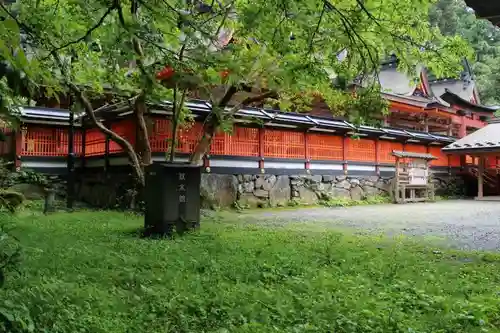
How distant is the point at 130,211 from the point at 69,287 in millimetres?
9301

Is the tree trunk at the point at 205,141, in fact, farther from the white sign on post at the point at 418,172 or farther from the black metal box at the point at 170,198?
the white sign on post at the point at 418,172

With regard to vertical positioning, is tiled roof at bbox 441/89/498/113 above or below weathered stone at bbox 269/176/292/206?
above

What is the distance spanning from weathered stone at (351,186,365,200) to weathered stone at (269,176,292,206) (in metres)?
3.96

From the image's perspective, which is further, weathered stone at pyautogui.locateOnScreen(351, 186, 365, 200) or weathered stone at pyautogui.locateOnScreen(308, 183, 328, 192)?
weathered stone at pyautogui.locateOnScreen(351, 186, 365, 200)

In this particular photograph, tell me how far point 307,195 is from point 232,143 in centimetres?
439

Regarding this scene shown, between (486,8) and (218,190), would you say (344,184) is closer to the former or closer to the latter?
(218,190)

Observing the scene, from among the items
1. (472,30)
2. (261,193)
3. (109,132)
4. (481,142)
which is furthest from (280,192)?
(472,30)

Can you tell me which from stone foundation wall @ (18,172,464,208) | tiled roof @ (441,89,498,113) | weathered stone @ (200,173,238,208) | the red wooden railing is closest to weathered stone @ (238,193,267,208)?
stone foundation wall @ (18,172,464,208)

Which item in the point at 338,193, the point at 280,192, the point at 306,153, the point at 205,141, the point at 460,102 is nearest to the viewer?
the point at 205,141

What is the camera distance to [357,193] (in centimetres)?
2139

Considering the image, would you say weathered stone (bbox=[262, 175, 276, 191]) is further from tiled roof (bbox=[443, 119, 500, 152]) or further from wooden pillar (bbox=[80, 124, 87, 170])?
tiled roof (bbox=[443, 119, 500, 152])

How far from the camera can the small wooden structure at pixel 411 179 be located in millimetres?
21344

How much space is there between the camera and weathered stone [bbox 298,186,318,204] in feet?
62.4

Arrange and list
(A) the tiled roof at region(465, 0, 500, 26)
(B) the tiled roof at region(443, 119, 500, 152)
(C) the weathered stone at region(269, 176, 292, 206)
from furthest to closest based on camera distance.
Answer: (B) the tiled roof at region(443, 119, 500, 152), (C) the weathered stone at region(269, 176, 292, 206), (A) the tiled roof at region(465, 0, 500, 26)
